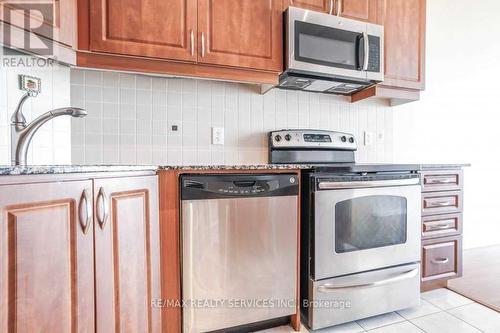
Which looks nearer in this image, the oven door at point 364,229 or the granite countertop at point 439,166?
the oven door at point 364,229

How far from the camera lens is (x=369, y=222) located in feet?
4.94

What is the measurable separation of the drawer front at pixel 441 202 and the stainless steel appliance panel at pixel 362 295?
0.38 m

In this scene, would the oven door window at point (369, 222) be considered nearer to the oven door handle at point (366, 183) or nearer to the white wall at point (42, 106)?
the oven door handle at point (366, 183)

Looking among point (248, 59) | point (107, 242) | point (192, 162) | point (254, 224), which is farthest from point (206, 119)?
point (107, 242)

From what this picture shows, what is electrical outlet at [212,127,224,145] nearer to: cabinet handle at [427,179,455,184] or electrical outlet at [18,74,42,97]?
electrical outlet at [18,74,42,97]

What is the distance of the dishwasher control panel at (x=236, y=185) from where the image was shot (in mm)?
1238

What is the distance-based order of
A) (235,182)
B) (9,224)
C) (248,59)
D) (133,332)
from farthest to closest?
(248,59) < (235,182) < (133,332) < (9,224)

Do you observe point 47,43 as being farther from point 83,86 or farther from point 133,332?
point 133,332

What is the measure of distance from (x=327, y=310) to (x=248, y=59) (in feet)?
4.82

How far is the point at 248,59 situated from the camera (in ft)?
5.15

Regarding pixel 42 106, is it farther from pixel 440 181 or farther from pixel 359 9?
pixel 440 181

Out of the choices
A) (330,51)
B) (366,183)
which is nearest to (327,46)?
(330,51)

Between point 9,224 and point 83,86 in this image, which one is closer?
point 9,224

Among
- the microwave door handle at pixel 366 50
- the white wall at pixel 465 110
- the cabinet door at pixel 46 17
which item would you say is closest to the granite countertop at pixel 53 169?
the cabinet door at pixel 46 17
